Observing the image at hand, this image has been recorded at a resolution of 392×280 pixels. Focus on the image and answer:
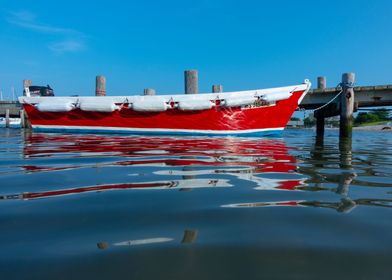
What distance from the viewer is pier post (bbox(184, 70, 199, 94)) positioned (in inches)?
436

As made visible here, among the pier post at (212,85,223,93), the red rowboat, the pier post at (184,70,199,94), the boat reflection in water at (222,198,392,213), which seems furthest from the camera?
the pier post at (212,85,223,93)

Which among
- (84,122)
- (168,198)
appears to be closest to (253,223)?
(168,198)

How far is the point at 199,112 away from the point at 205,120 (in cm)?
32

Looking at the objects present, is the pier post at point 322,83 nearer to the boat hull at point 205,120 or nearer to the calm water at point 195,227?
the boat hull at point 205,120

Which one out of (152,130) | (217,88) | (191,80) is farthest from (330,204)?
(217,88)

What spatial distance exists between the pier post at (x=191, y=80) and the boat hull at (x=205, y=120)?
198cm

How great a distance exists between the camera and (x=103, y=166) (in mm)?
2824

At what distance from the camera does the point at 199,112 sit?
9352mm

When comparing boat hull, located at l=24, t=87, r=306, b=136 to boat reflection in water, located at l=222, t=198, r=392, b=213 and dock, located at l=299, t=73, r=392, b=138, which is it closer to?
dock, located at l=299, t=73, r=392, b=138

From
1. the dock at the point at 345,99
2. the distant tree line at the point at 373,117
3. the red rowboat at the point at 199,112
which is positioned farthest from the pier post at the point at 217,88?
the distant tree line at the point at 373,117

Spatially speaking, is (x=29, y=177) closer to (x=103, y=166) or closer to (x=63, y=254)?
(x=103, y=166)

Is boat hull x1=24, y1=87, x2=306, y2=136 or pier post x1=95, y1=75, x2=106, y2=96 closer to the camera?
boat hull x1=24, y1=87, x2=306, y2=136

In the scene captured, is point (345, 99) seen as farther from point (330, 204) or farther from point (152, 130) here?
point (330, 204)

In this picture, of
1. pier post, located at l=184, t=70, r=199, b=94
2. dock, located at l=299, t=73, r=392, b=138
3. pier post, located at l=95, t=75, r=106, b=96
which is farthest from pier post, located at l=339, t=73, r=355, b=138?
pier post, located at l=95, t=75, r=106, b=96
